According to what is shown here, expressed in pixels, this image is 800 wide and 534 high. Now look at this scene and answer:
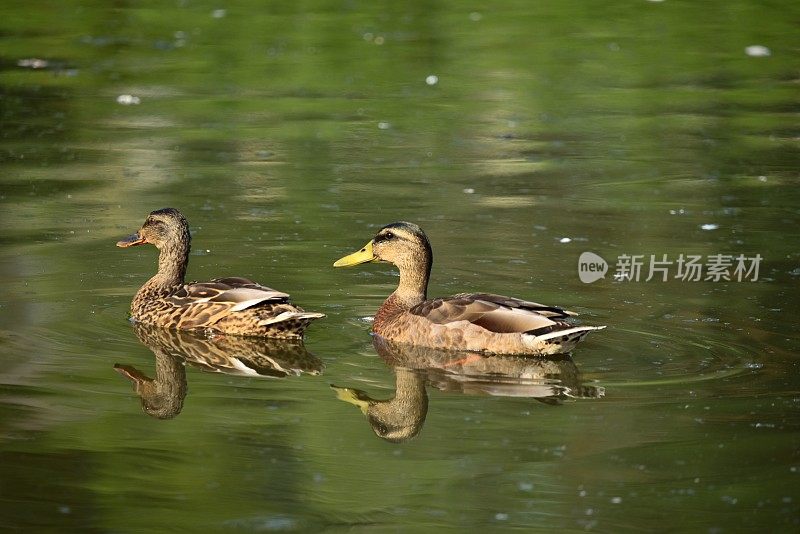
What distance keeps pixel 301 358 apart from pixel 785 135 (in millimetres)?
8754

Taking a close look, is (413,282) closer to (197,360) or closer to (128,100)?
(197,360)

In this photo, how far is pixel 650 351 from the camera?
9.19 meters

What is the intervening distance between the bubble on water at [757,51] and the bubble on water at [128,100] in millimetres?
8490

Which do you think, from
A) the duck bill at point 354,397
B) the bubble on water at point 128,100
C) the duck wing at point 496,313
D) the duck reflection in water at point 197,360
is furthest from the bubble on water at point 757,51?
the duck bill at point 354,397

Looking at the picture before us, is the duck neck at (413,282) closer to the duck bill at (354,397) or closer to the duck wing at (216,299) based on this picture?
the duck wing at (216,299)

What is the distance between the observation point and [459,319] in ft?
31.0

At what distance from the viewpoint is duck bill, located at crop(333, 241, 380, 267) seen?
1052 centimetres

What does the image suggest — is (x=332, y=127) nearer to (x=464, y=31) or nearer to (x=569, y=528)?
(x=464, y=31)

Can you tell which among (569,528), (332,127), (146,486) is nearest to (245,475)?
(146,486)

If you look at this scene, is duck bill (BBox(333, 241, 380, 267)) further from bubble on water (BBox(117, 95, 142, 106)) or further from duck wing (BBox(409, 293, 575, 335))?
bubble on water (BBox(117, 95, 142, 106))

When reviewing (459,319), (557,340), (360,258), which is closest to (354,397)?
(459,319)

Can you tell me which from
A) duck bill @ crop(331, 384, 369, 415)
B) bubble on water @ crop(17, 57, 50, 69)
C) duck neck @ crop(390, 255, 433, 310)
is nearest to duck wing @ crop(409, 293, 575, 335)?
duck neck @ crop(390, 255, 433, 310)

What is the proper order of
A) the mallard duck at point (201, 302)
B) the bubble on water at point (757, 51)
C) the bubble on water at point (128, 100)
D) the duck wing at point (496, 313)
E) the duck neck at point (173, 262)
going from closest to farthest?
the duck wing at point (496, 313) < the mallard duck at point (201, 302) < the duck neck at point (173, 262) < the bubble on water at point (128, 100) < the bubble on water at point (757, 51)

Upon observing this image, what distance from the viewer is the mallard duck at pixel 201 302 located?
9.70 meters
